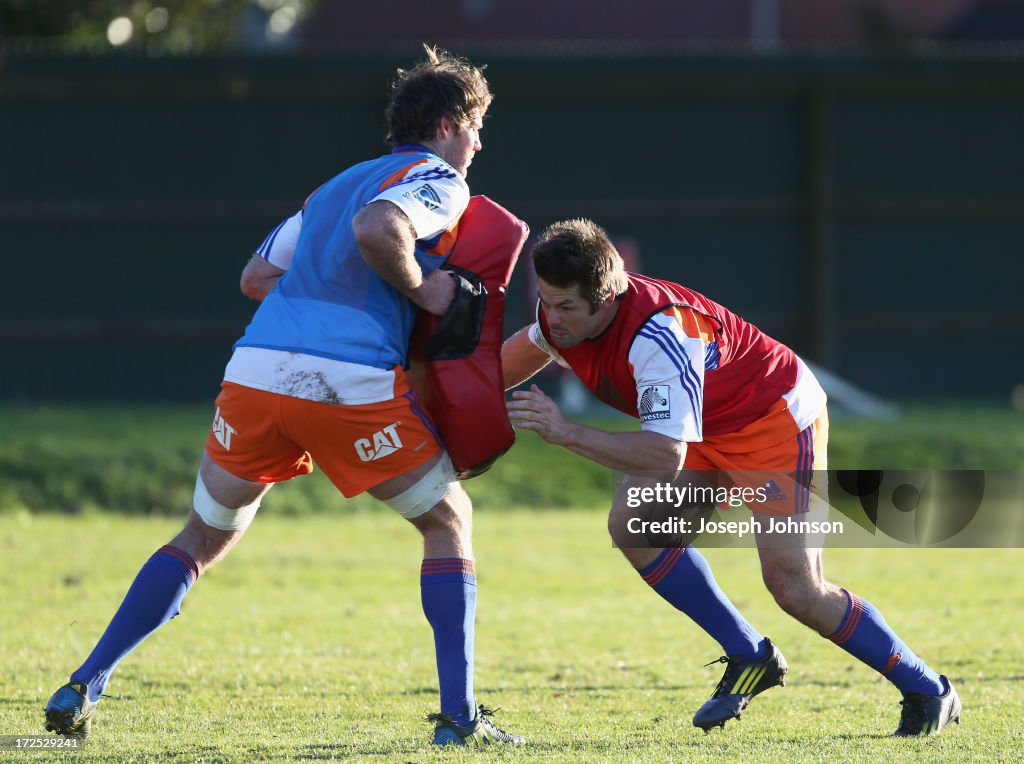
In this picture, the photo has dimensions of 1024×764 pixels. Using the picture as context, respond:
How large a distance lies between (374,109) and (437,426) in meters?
9.86

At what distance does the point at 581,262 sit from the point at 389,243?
22.9 inches

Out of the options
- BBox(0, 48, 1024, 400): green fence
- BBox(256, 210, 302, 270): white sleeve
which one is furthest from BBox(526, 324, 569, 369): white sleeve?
BBox(0, 48, 1024, 400): green fence

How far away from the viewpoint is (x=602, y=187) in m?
14.3

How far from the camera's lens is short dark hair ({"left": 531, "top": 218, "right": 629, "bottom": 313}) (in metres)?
4.36

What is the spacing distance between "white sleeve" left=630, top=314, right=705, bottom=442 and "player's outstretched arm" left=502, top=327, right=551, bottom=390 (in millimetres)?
627

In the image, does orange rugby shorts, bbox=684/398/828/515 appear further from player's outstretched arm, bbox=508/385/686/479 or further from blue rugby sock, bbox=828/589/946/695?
player's outstretched arm, bbox=508/385/686/479

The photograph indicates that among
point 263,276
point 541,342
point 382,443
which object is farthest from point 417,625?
point 382,443

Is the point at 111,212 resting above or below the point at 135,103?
below

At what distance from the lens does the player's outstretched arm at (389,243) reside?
14.0ft

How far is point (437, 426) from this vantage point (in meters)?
4.55

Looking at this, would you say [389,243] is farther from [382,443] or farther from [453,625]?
[453,625]

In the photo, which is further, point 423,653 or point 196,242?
point 196,242

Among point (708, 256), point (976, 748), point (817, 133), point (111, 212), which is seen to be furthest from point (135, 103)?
point (976, 748)

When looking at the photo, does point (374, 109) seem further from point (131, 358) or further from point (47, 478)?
point (47, 478)
